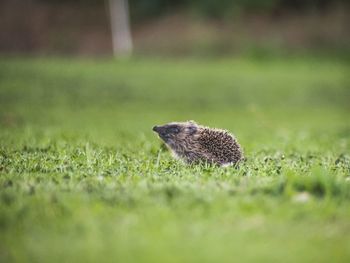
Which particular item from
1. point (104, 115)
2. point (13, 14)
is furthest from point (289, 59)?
point (13, 14)

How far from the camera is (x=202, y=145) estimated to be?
8.62 m

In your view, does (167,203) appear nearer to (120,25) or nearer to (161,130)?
(161,130)

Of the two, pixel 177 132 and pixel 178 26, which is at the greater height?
pixel 178 26

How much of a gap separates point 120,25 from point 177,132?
4328cm

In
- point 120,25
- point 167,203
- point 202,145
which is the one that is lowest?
point 167,203

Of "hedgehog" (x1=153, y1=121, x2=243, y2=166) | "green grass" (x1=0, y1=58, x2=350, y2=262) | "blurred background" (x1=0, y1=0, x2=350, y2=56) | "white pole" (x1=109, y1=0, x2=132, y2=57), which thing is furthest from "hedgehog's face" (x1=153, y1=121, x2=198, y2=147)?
"white pole" (x1=109, y1=0, x2=132, y2=57)

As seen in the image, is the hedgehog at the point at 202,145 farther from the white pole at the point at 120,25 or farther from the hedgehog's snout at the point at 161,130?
the white pole at the point at 120,25

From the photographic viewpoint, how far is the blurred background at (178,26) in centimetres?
4431

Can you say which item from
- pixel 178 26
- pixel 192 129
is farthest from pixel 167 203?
pixel 178 26

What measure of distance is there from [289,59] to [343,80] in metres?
8.06

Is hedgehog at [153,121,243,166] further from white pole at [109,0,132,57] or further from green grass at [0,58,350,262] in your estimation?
white pole at [109,0,132,57]

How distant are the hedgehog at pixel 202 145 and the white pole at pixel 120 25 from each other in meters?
38.9

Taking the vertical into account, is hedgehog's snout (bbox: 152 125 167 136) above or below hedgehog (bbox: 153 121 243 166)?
above

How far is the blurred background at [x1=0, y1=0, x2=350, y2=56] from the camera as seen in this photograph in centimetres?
4431
